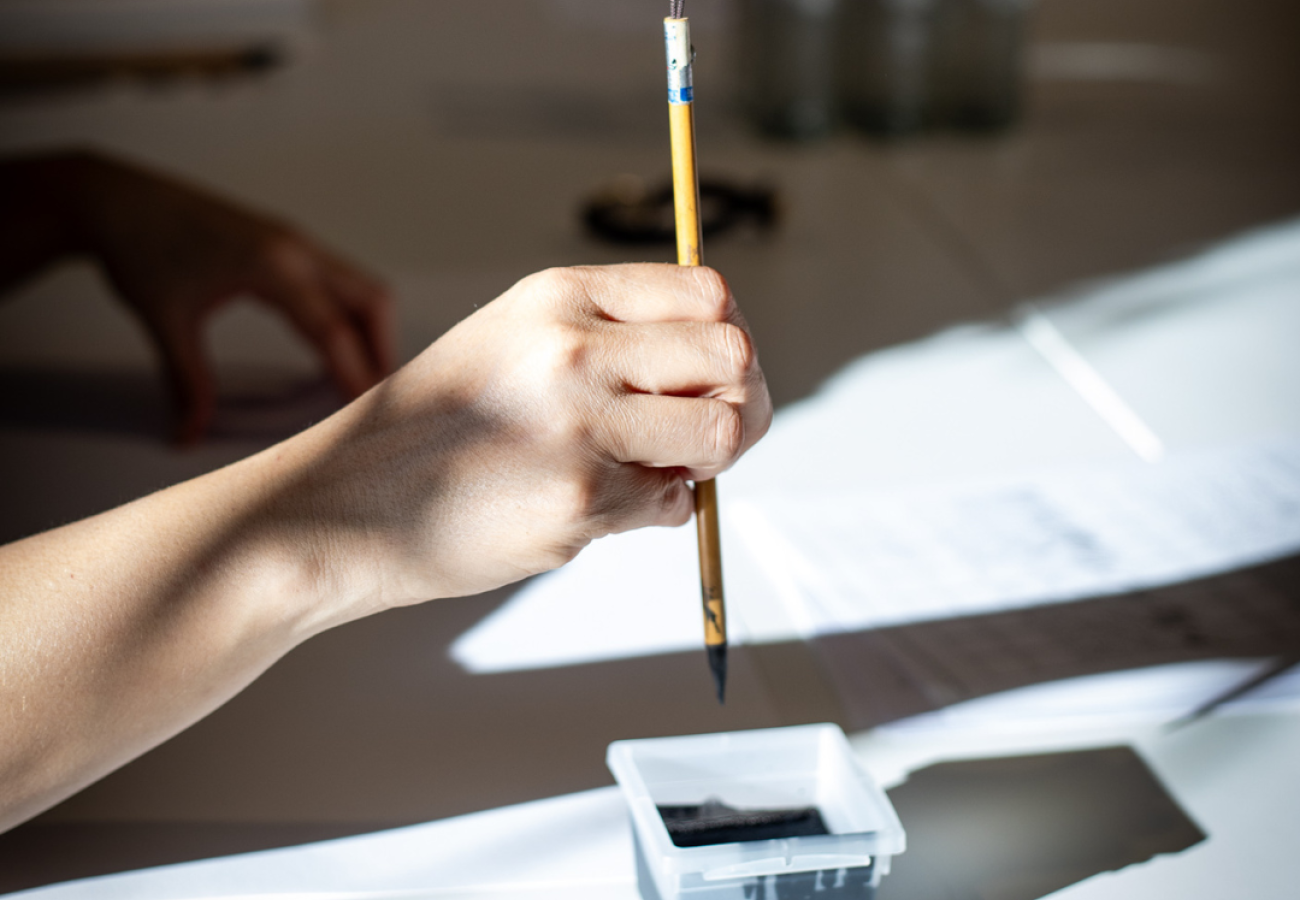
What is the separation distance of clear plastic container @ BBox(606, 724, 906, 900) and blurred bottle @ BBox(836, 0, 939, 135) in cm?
121

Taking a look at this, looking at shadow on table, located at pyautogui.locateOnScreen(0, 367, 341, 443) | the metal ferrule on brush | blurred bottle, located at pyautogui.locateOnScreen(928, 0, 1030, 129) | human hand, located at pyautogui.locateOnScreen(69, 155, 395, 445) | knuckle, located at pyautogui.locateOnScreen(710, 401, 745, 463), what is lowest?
knuckle, located at pyautogui.locateOnScreen(710, 401, 745, 463)

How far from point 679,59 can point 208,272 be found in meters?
0.65

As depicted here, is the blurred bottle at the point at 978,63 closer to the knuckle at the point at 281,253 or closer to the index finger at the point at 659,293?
the knuckle at the point at 281,253

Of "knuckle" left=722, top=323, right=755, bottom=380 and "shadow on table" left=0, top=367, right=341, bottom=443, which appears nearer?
"knuckle" left=722, top=323, right=755, bottom=380

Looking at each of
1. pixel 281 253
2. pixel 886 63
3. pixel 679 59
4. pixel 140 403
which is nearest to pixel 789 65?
pixel 886 63

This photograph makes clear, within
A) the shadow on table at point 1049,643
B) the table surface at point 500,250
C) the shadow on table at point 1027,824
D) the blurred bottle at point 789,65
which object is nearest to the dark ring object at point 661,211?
the table surface at point 500,250

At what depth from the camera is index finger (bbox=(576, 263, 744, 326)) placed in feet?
1.51


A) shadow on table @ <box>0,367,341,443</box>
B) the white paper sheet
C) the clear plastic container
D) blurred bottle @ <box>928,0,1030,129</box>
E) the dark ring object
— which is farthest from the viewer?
blurred bottle @ <box>928,0,1030,129</box>

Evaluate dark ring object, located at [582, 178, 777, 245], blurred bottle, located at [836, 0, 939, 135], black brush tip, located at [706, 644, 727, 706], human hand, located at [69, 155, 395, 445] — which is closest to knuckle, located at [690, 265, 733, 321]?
black brush tip, located at [706, 644, 727, 706]

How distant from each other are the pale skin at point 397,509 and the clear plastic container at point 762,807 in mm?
100

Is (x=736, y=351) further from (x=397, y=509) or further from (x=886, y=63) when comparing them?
(x=886, y=63)

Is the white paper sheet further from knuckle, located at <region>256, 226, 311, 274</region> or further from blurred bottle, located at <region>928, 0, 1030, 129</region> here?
blurred bottle, located at <region>928, 0, 1030, 129</region>

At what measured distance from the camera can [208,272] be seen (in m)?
0.98

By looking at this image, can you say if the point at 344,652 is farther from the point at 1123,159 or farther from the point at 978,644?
the point at 1123,159
